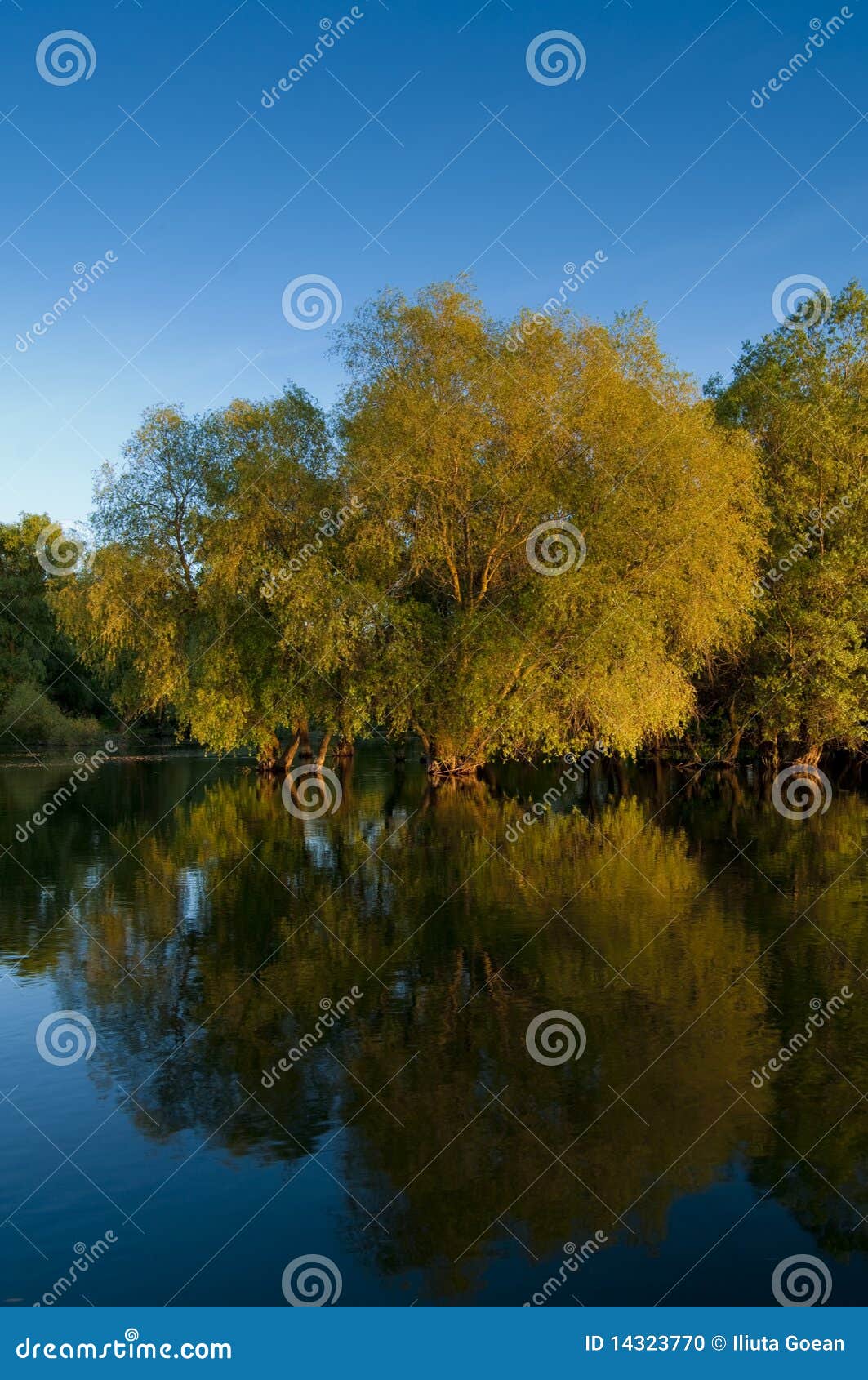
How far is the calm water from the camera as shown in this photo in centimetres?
709

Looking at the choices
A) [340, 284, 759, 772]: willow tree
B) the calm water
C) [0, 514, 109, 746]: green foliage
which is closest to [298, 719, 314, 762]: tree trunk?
[340, 284, 759, 772]: willow tree

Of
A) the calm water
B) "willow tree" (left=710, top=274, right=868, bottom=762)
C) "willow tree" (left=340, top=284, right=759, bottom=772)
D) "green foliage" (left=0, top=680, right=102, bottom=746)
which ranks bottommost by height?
"green foliage" (left=0, top=680, right=102, bottom=746)

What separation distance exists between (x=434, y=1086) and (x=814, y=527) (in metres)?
35.4

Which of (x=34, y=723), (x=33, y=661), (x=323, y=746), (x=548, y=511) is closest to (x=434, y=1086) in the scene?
(x=548, y=511)

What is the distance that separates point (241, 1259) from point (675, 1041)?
17.6 feet

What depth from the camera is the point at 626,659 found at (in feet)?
111

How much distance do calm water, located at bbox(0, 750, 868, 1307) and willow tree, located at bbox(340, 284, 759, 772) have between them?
46.6 feet

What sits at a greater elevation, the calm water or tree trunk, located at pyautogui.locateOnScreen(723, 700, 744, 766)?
tree trunk, located at pyautogui.locateOnScreen(723, 700, 744, 766)

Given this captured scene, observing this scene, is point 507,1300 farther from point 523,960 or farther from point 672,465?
point 672,465

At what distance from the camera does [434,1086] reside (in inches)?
383

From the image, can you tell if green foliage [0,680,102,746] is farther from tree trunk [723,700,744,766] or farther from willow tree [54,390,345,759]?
tree trunk [723,700,744,766]

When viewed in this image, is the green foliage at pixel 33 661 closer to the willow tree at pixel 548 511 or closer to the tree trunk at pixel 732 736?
the willow tree at pixel 548 511

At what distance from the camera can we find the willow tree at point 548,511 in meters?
34.2

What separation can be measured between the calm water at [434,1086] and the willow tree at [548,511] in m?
14.2
